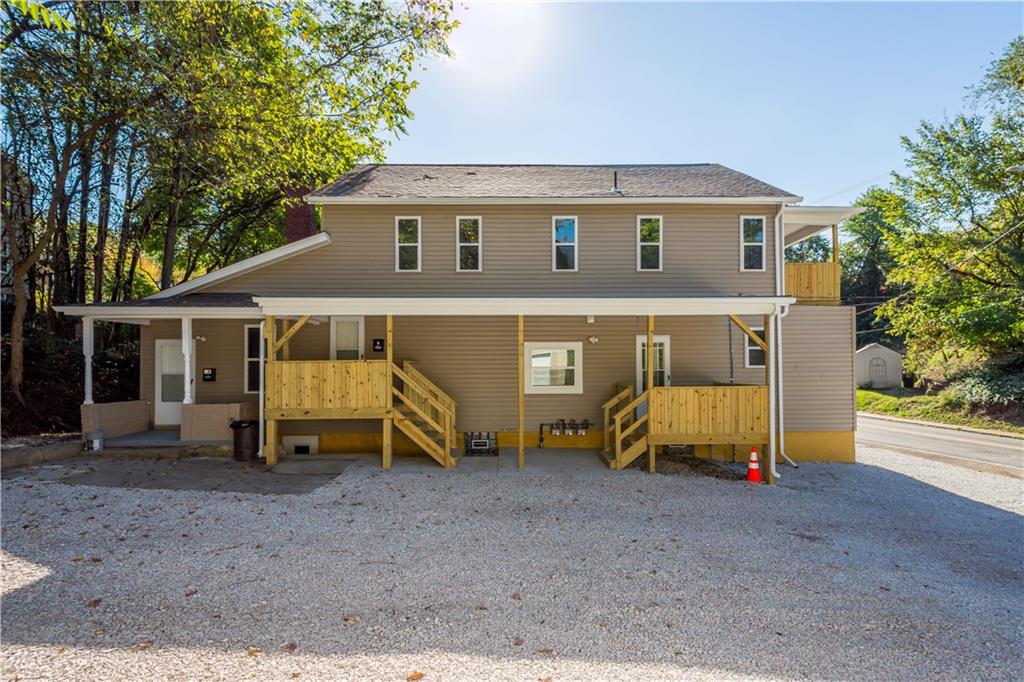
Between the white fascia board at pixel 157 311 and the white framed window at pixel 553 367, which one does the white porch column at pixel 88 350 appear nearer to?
the white fascia board at pixel 157 311

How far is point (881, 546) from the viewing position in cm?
594

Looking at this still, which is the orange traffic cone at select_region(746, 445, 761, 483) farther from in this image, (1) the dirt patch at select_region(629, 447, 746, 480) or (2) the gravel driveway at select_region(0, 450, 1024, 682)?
(2) the gravel driveway at select_region(0, 450, 1024, 682)

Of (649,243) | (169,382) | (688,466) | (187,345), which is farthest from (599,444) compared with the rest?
(169,382)

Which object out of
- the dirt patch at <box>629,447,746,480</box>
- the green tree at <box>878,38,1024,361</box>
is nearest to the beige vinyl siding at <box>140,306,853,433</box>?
the dirt patch at <box>629,447,746,480</box>

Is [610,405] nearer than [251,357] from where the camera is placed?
Yes

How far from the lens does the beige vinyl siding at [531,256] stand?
1081 centimetres

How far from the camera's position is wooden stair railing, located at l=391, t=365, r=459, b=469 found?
9.17 metres

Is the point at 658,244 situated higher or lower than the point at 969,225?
lower

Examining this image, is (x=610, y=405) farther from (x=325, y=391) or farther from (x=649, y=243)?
(x=325, y=391)

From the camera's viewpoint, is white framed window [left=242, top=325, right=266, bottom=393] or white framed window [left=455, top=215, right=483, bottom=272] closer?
white framed window [left=242, top=325, right=266, bottom=393]

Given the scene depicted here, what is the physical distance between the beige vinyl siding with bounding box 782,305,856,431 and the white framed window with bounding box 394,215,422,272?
8.51m

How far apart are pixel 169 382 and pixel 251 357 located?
2.00 metres

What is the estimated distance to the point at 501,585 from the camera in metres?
4.61

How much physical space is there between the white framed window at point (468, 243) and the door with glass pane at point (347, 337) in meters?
2.63
